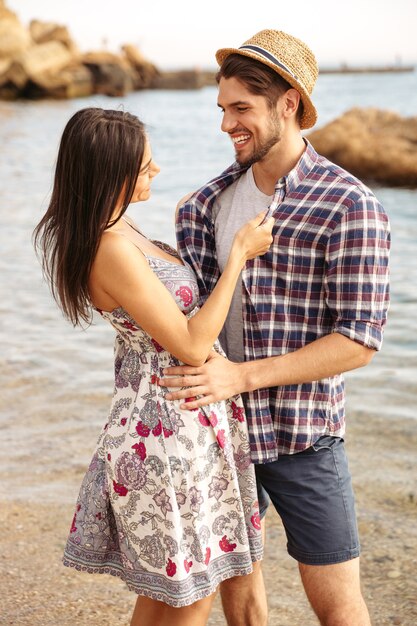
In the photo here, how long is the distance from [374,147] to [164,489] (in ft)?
50.0

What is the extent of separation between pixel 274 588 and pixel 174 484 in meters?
1.69

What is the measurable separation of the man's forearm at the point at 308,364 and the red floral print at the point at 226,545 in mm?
433

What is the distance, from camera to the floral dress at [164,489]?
2.46 metres

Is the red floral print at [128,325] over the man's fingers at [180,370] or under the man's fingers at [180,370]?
over

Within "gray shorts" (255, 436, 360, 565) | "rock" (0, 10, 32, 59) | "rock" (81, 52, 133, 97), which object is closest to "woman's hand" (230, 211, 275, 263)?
"gray shorts" (255, 436, 360, 565)

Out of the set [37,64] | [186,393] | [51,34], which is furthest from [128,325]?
[51,34]

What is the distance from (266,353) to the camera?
2643 mm

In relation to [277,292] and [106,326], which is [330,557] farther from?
[106,326]

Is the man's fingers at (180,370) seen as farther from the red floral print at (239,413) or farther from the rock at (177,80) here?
the rock at (177,80)

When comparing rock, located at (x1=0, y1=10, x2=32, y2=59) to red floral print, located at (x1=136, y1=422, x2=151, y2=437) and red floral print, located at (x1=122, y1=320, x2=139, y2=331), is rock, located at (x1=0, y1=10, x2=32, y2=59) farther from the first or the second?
red floral print, located at (x1=136, y1=422, x2=151, y2=437)

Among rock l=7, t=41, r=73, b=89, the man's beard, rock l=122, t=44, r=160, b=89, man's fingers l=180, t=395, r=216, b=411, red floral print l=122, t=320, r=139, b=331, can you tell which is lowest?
rock l=122, t=44, r=160, b=89

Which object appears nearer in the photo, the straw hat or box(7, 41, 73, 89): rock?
the straw hat

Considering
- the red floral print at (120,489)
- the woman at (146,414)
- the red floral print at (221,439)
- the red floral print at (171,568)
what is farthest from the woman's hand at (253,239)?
the red floral print at (171,568)

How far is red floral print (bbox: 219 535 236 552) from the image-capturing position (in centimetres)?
257
